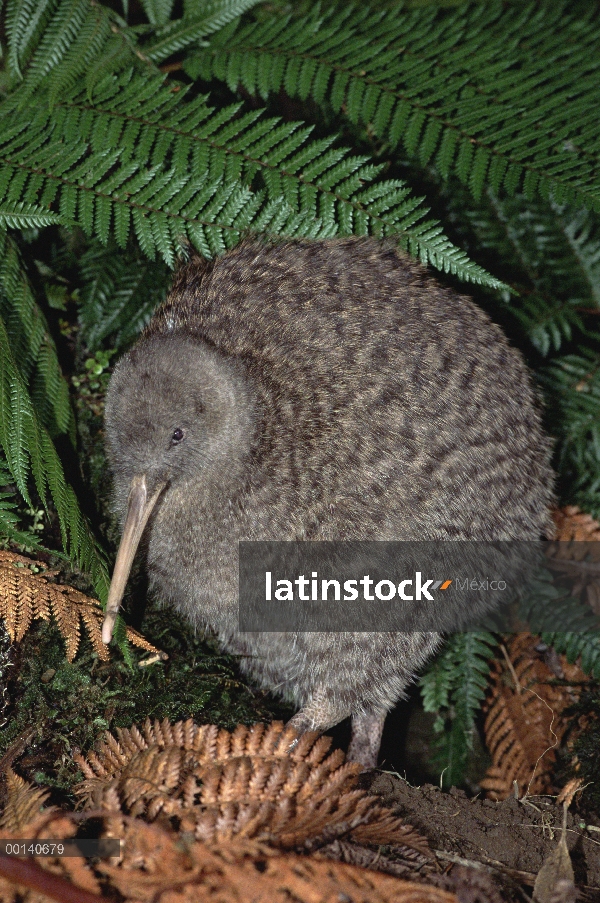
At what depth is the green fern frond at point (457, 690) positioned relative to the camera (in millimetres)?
3361

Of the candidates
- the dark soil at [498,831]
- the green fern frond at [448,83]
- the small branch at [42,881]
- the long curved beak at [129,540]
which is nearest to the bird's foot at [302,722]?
the dark soil at [498,831]

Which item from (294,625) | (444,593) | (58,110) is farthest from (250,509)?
(58,110)

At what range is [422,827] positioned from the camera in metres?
2.54

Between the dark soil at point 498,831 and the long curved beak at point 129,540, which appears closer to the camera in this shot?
the dark soil at point 498,831

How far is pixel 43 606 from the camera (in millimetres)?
2682

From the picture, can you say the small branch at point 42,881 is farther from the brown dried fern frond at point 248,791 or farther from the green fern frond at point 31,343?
the green fern frond at point 31,343

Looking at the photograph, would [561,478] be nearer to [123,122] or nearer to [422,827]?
[422,827]

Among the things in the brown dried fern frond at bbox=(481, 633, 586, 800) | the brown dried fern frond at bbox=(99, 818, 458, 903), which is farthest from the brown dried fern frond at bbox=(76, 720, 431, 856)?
the brown dried fern frond at bbox=(481, 633, 586, 800)

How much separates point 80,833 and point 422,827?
1.08 m

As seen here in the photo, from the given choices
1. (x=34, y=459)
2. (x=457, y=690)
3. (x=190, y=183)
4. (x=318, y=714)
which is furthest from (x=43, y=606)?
(x=457, y=690)

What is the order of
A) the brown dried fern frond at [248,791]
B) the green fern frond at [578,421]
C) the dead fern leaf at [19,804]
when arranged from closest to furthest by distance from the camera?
the brown dried fern frond at [248,791]
the dead fern leaf at [19,804]
the green fern frond at [578,421]

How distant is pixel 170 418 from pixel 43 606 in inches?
30.3

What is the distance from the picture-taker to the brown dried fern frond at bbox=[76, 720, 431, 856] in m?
1.98

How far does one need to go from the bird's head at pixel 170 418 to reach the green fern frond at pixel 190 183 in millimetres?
445
